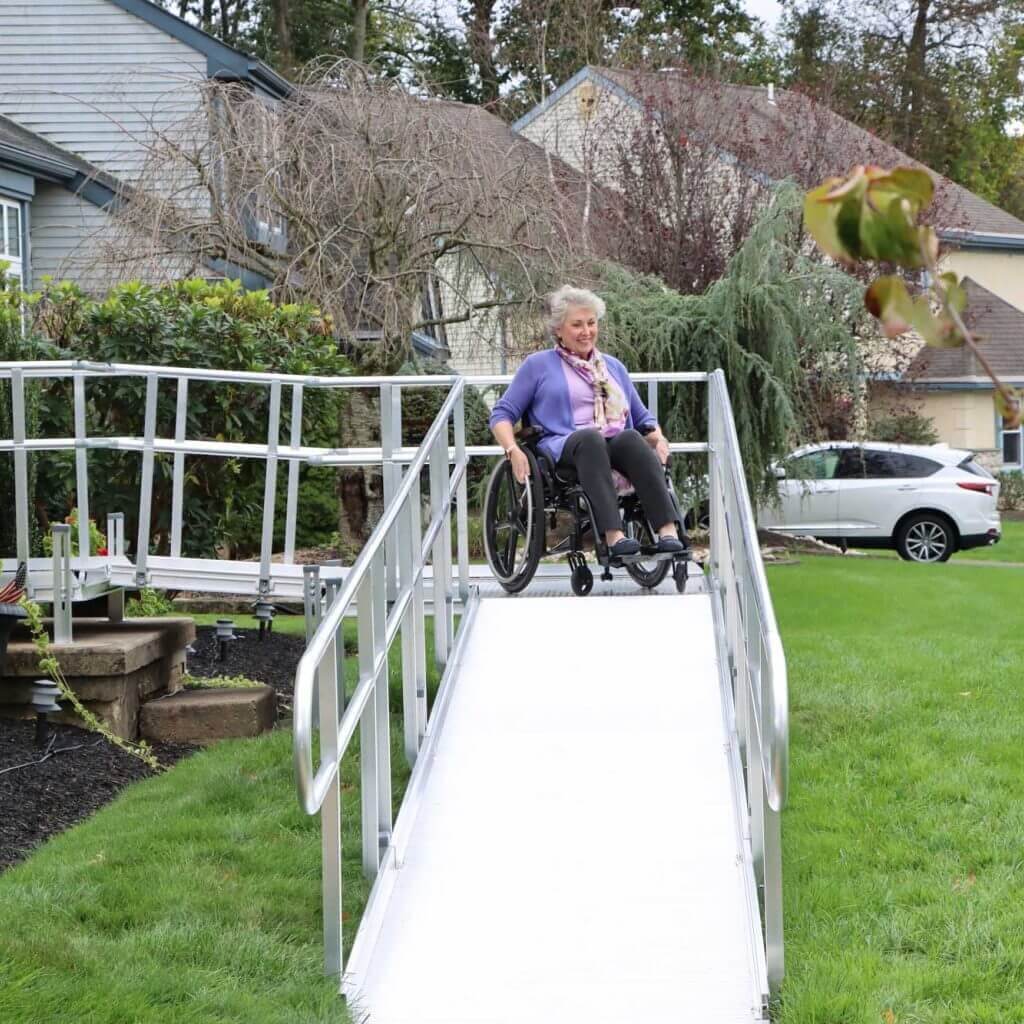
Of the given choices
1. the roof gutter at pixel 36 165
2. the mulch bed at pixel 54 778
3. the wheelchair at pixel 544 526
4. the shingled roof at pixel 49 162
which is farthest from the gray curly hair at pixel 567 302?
the roof gutter at pixel 36 165

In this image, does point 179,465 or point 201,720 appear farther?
point 179,465

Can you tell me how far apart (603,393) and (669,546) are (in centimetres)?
79

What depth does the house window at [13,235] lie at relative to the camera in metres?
18.3

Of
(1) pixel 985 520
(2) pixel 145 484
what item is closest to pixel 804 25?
(1) pixel 985 520

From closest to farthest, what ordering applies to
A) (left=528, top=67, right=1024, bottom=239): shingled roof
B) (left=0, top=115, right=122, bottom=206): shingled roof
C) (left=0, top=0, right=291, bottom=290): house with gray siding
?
1. (left=0, top=115, right=122, bottom=206): shingled roof
2. (left=0, top=0, right=291, bottom=290): house with gray siding
3. (left=528, top=67, right=1024, bottom=239): shingled roof

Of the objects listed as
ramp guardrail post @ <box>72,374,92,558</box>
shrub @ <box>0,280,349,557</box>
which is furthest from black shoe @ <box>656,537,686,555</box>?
shrub @ <box>0,280,349,557</box>

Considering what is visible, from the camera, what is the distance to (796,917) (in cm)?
465

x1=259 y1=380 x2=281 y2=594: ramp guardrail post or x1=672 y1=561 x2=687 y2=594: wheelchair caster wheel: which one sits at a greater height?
x1=259 y1=380 x2=281 y2=594: ramp guardrail post

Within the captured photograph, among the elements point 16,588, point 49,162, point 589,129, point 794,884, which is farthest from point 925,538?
point 794,884

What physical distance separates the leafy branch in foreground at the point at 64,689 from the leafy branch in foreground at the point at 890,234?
237 inches

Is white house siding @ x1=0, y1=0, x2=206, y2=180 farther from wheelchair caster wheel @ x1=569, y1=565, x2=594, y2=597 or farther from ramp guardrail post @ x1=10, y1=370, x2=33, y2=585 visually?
wheelchair caster wheel @ x1=569, y1=565, x2=594, y2=597

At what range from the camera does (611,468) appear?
279 inches

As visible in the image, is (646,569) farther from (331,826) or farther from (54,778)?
(331,826)

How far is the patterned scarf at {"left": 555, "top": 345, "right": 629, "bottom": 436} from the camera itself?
7.22 meters
